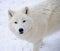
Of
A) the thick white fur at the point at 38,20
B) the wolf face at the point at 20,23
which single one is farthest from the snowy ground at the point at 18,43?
the wolf face at the point at 20,23

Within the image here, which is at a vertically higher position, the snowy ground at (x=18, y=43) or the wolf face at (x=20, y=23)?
the wolf face at (x=20, y=23)

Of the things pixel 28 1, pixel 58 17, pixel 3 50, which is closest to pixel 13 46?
pixel 3 50

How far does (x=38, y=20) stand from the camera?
1.86m

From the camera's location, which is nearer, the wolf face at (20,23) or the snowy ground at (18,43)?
the wolf face at (20,23)

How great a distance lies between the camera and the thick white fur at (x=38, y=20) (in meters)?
1.75

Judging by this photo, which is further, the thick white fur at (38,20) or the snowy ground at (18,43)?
the snowy ground at (18,43)

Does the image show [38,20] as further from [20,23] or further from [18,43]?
[18,43]

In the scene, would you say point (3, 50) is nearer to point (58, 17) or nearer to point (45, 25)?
point (45, 25)

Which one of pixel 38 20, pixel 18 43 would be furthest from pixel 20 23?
pixel 18 43

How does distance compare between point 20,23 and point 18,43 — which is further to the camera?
point 18,43

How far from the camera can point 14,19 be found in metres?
1.74

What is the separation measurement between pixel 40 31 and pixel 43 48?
0.44 metres

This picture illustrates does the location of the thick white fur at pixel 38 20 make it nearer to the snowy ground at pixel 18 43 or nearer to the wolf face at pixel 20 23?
the wolf face at pixel 20 23

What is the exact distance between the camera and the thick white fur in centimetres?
175
